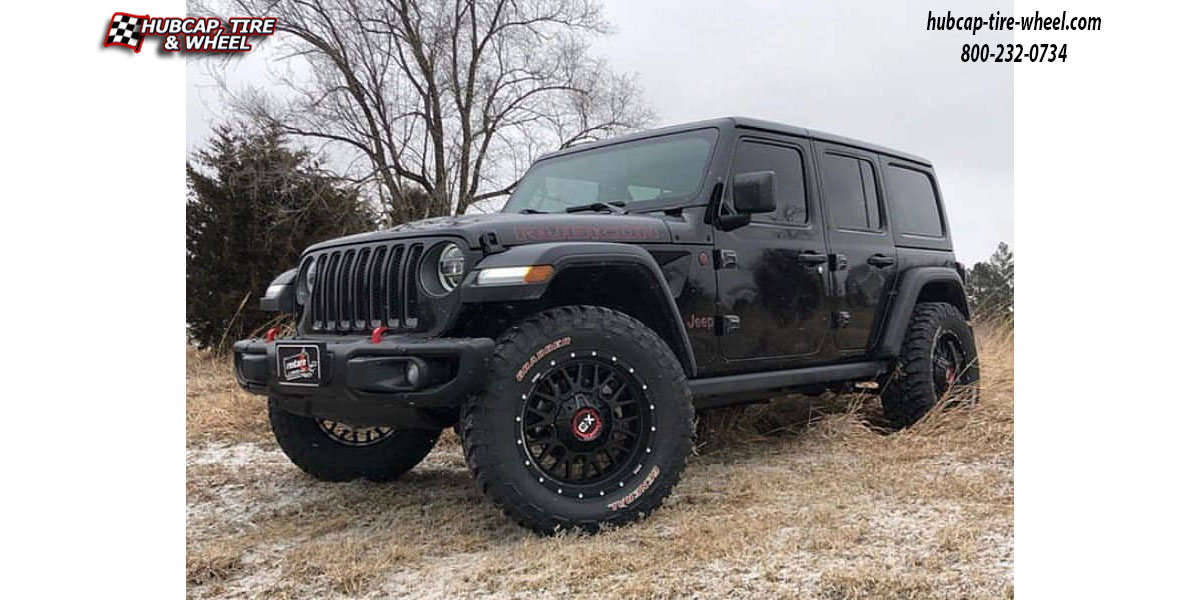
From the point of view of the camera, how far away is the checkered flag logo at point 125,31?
2518 mm

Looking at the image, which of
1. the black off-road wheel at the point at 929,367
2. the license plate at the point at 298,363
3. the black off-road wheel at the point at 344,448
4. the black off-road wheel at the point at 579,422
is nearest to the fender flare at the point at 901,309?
the black off-road wheel at the point at 929,367

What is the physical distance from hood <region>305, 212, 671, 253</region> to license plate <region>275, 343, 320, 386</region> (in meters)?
0.58

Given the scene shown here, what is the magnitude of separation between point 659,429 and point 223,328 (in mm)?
10330

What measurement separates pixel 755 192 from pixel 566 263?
1.11 meters

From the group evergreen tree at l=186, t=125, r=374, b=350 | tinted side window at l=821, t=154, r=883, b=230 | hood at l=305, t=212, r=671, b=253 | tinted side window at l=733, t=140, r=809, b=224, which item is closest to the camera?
hood at l=305, t=212, r=671, b=253

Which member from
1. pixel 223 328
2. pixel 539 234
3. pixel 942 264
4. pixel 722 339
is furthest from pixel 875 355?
pixel 223 328

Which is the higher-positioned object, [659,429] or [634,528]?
[659,429]

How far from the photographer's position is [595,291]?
4340mm

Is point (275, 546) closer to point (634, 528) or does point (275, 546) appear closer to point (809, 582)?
point (634, 528)

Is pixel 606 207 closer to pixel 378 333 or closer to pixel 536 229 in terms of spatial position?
pixel 536 229

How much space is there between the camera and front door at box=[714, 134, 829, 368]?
4.73 metres

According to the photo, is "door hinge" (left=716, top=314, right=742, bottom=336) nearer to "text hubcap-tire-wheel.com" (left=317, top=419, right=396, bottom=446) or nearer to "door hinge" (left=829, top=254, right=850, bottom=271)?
"door hinge" (left=829, top=254, right=850, bottom=271)

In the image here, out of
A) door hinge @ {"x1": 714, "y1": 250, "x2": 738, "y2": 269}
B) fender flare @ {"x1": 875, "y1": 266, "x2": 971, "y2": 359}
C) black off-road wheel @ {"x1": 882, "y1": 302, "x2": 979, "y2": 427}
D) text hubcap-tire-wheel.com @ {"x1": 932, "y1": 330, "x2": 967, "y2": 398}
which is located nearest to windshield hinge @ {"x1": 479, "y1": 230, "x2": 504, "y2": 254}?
door hinge @ {"x1": 714, "y1": 250, "x2": 738, "y2": 269}

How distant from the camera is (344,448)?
16.6 feet
